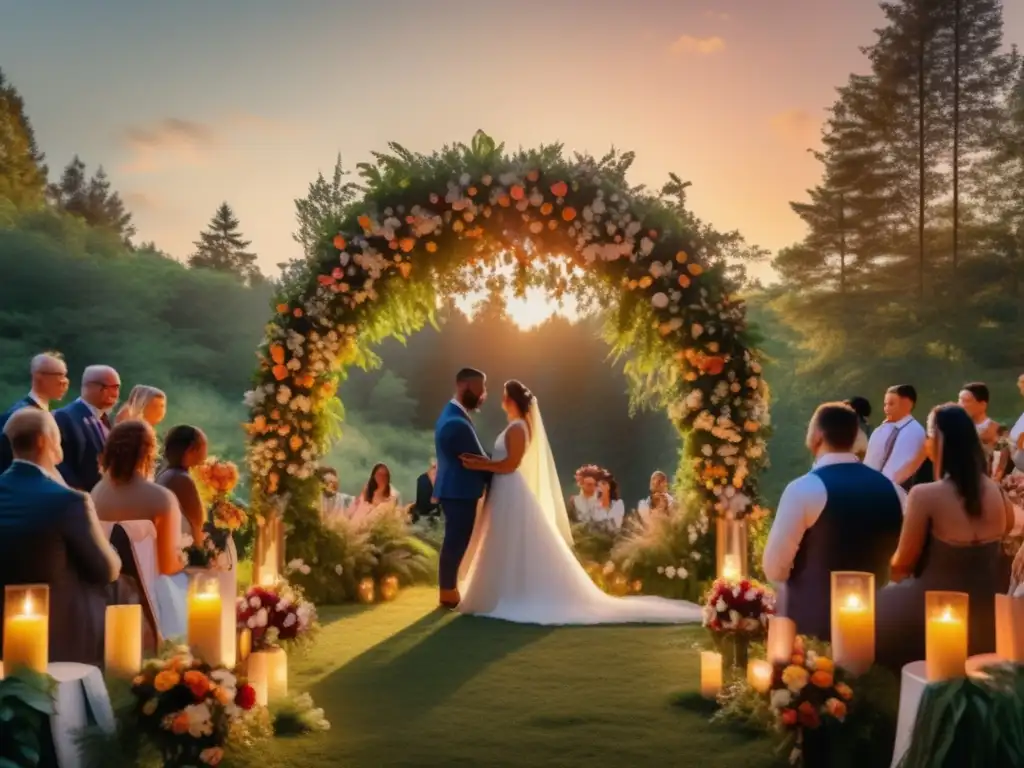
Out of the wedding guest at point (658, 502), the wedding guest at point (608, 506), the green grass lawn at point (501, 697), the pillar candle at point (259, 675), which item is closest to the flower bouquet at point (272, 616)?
the green grass lawn at point (501, 697)

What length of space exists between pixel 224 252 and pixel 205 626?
39465mm

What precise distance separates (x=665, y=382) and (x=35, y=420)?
608cm

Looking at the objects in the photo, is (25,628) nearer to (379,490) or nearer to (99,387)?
(99,387)

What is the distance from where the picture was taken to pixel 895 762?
4.29 m

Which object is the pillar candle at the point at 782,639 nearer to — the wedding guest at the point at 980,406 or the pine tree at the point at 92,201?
the wedding guest at the point at 980,406

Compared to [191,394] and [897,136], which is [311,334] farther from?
[191,394]

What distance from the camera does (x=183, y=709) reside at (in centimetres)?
440

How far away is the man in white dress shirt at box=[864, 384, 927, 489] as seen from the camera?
9375 millimetres

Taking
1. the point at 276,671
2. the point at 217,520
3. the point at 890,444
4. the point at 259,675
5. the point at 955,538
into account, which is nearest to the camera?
the point at 955,538

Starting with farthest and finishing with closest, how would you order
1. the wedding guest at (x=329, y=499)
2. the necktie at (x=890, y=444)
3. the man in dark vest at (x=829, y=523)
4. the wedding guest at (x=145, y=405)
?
the wedding guest at (x=329, y=499), the necktie at (x=890, y=444), the wedding guest at (x=145, y=405), the man in dark vest at (x=829, y=523)

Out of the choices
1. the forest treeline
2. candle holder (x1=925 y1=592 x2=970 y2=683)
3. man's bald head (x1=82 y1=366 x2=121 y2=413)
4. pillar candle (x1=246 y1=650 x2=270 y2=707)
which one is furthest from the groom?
the forest treeline

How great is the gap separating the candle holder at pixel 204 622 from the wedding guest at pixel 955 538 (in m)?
3.19

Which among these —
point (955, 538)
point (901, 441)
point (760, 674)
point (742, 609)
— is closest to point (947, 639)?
point (955, 538)

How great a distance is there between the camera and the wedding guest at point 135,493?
18.9ft
